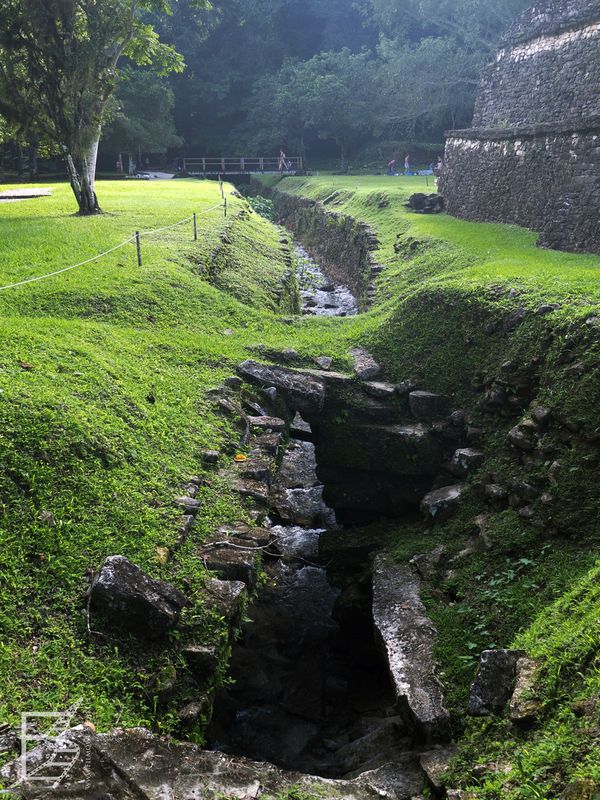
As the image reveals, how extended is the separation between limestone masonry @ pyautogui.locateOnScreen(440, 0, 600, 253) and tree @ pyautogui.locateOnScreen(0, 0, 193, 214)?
11133mm

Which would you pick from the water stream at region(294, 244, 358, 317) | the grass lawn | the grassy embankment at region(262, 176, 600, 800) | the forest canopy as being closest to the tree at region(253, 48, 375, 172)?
the forest canopy

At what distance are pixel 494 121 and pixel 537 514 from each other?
25291 millimetres

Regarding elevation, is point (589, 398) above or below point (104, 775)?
above

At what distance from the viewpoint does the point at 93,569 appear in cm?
623

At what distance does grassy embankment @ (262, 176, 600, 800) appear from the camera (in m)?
4.88

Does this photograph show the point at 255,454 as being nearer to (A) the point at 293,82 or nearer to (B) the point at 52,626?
(B) the point at 52,626

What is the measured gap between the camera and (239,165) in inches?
2117

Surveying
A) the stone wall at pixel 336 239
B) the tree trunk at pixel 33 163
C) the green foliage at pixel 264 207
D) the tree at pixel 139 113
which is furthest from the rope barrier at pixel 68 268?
the tree at pixel 139 113

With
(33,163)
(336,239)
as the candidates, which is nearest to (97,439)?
(336,239)

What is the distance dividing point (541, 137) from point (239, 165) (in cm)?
3852

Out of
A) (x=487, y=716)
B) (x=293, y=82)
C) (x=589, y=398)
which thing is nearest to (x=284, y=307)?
(x=589, y=398)

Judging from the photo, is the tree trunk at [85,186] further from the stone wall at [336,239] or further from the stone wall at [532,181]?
the stone wall at [532,181]

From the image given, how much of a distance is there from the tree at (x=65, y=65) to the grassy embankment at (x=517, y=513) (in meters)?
12.0

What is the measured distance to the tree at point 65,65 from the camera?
19.8 metres
